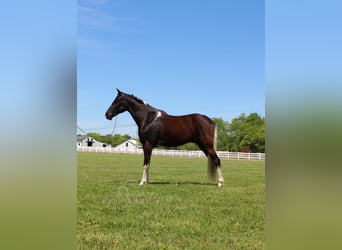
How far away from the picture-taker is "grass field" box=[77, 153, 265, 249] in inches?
79.6

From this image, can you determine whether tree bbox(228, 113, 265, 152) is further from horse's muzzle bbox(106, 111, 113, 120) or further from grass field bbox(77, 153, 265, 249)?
horse's muzzle bbox(106, 111, 113, 120)

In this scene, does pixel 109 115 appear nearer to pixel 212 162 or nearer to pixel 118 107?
pixel 118 107

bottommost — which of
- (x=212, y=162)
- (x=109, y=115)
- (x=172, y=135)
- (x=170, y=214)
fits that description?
(x=170, y=214)

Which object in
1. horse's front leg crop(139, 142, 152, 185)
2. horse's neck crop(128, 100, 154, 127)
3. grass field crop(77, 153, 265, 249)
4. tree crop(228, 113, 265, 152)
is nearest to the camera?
tree crop(228, 113, 265, 152)

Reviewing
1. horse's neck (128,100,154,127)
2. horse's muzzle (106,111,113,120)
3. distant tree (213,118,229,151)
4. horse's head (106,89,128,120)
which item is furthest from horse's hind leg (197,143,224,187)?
horse's muzzle (106,111,113,120)

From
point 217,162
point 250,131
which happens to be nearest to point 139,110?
point 217,162

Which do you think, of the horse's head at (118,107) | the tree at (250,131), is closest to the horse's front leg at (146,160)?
the horse's head at (118,107)

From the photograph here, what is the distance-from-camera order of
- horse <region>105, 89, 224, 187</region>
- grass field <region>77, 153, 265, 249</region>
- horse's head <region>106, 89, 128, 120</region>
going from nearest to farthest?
1. grass field <region>77, 153, 265, 249</region>
2. horse's head <region>106, 89, 128, 120</region>
3. horse <region>105, 89, 224, 187</region>

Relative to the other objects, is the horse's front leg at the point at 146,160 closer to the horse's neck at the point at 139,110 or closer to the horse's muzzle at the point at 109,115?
the horse's neck at the point at 139,110

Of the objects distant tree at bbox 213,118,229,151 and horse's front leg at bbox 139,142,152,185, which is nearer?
distant tree at bbox 213,118,229,151

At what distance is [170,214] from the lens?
264cm

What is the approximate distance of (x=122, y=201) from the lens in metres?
3.20

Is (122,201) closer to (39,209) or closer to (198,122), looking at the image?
(198,122)

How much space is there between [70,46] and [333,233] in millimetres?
1152
